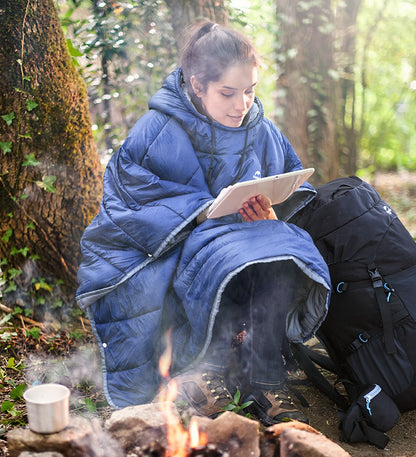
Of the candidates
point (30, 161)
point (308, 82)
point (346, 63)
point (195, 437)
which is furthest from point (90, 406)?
point (346, 63)

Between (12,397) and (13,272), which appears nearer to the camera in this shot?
(12,397)

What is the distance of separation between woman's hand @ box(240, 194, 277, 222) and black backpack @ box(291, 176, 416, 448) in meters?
0.28

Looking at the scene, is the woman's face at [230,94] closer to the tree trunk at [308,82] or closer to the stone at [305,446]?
the stone at [305,446]

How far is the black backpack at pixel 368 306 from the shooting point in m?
2.38

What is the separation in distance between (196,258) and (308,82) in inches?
160

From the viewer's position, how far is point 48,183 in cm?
302

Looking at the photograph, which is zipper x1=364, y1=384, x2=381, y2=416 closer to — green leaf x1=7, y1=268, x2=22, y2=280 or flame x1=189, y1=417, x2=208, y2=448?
flame x1=189, y1=417, x2=208, y2=448

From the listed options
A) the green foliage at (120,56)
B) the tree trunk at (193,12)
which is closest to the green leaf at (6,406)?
the green foliage at (120,56)

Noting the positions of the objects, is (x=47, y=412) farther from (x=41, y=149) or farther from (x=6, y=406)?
(x=41, y=149)

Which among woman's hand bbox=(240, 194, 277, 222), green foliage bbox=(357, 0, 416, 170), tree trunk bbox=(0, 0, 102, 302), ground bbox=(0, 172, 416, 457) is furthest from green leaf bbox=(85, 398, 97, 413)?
green foliage bbox=(357, 0, 416, 170)

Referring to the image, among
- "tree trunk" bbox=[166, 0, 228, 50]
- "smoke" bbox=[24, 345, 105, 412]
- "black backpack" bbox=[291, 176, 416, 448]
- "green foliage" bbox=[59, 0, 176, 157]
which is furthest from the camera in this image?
"green foliage" bbox=[59, 0, 176, 157]

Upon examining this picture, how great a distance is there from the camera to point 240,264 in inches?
83.4

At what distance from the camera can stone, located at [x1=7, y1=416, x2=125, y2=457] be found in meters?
1.68

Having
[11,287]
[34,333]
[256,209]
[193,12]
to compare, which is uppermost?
[193,12]
